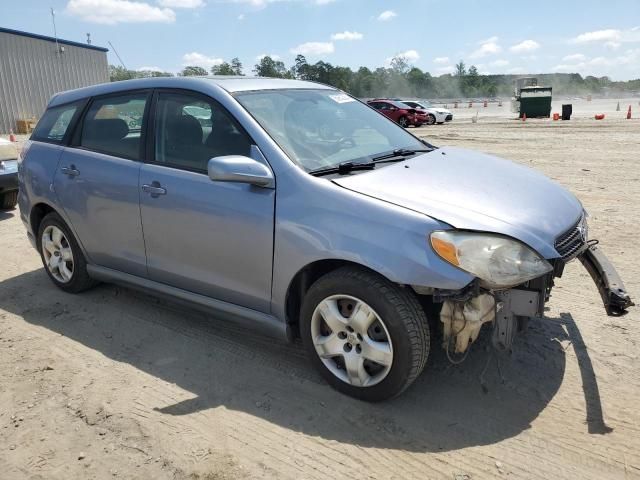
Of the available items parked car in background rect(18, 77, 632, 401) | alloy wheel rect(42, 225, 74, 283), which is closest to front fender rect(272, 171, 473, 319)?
parked car in background rect(18, 77, 632, 401)

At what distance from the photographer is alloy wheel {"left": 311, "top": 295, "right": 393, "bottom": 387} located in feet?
9.37

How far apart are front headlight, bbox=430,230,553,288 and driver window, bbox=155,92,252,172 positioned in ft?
4.55

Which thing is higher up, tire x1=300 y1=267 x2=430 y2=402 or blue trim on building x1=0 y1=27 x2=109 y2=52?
blue trim on building x1=0 y1=27 x2=109 y2=52

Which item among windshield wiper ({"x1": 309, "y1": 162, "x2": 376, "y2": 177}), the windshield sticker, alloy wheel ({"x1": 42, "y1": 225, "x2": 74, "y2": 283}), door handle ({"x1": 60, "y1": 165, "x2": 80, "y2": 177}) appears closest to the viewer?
windshield wiper ({"x1": 309, "y1": 162, "x2": 376, "y2": 177})

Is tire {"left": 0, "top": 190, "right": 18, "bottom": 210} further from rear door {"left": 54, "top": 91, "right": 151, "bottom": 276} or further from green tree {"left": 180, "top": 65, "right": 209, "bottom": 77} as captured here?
rear door {"left": 54, "top": 91, "right": 151, "bottom": 276}

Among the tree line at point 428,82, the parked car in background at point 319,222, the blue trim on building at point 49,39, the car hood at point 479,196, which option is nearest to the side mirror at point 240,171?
the parked car in background at point 319,222

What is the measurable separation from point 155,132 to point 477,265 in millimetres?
2450

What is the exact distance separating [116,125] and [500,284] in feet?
10.2

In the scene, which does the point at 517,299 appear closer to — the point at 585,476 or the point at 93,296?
the point at 585,476

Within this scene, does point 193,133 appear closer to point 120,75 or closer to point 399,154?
point 399,154

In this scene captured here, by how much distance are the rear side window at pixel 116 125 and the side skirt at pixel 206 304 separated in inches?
37.0

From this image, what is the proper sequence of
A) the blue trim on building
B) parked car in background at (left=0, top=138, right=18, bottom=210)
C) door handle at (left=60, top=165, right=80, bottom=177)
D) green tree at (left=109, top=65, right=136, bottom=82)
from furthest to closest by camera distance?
1. green tree at (left=109, top=65, right=136, bottom=82)
2. the blue trim on building
3. parked car in background at (left=0, top=138, right=18, bottom=210)
4. door handle at (left=60, top=165, right=80, bottom=177)

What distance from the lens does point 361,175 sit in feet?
10.1

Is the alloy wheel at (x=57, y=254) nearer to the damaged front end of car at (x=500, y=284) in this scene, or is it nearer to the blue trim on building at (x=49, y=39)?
the damaged front end of car at (x=500, y=284)
